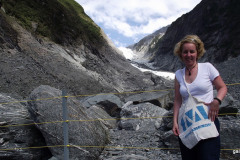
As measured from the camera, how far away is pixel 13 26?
65.0 feet

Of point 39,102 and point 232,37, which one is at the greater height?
point 232,37

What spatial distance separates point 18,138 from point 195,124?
15.1 feet

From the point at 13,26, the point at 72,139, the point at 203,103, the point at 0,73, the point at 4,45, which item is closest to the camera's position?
the point at 203,103

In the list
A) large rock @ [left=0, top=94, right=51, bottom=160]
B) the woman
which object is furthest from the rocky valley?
the woman

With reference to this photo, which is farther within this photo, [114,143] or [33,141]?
[114,143]

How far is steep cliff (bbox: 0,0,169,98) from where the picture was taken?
15043 millimetres

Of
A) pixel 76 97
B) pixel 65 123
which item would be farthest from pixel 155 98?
pixel 65 123

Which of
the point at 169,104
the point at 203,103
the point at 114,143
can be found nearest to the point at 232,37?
the point at 169,104

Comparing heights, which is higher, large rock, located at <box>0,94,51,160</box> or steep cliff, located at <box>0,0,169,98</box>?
steep cliff, located at <box>0,0,169,98</box>

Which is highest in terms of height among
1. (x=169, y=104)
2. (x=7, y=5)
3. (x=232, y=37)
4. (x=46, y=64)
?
(x=232, y=37)

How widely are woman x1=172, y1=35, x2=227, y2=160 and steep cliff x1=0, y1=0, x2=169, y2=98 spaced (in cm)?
1241

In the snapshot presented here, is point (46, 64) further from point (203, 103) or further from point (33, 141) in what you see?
point (203, 103)

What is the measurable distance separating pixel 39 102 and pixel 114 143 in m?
2.50

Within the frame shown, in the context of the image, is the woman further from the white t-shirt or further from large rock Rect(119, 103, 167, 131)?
large rock Rect(119, 103, 167, 131)
